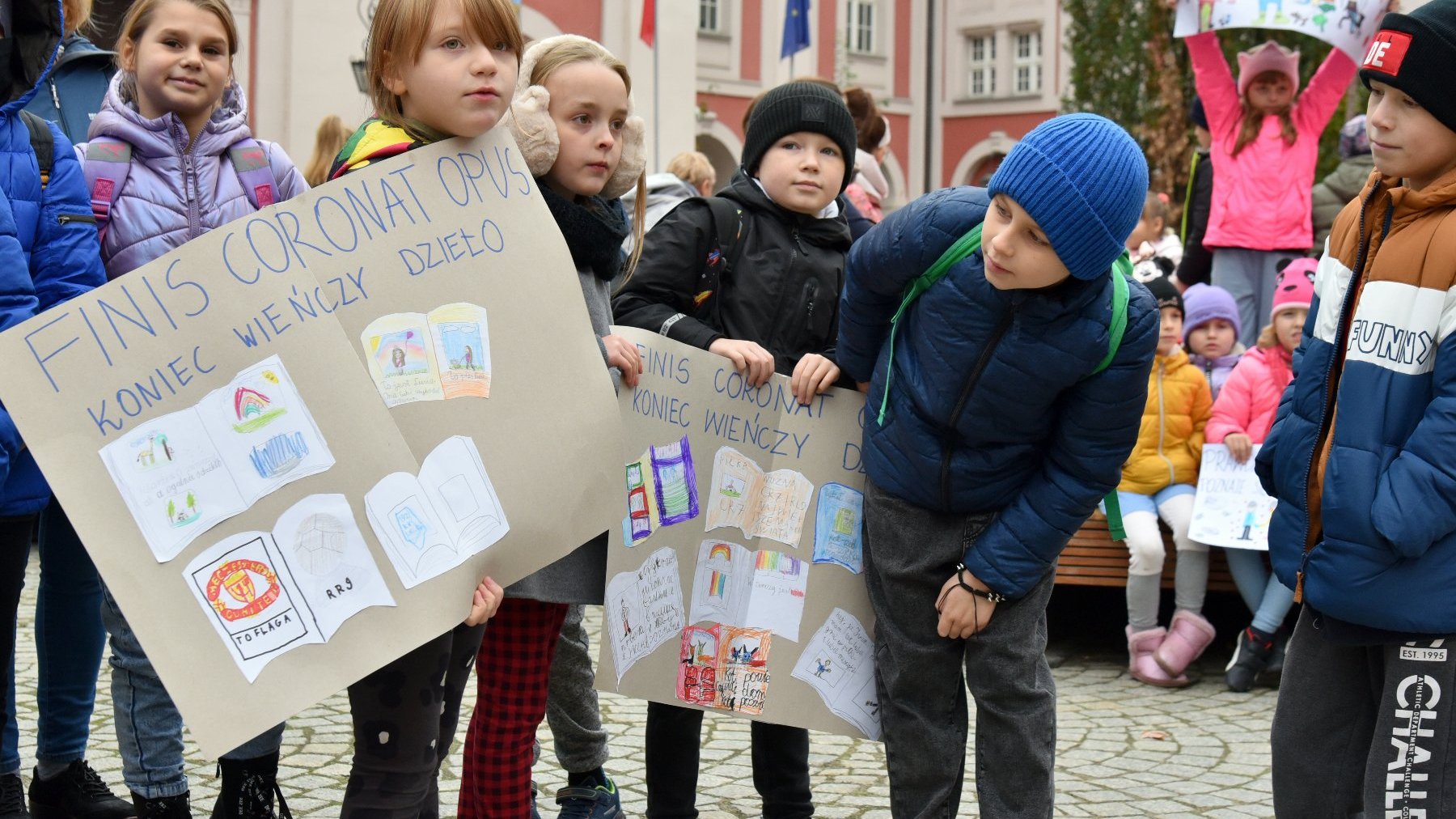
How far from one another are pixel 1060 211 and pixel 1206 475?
3.73 metres

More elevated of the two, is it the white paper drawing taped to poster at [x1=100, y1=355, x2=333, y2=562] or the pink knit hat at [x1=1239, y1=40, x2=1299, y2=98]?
the pink knit hat at [x1=1239, y1=40, x2=1299, y2=98]

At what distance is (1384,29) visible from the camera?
293 centimetres

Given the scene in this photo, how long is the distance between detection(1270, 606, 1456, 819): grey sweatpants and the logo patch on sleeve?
106 cm

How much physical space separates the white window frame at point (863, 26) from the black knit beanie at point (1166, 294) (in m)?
33.6

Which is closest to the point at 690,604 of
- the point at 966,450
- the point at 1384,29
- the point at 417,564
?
the point at 966,450

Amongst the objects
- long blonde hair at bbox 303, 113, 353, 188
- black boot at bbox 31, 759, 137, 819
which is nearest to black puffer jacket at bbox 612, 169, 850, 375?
black boot at bbox 31, 759, 137, 819

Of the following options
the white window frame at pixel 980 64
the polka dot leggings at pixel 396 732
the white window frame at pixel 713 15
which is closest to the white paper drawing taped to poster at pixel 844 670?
the polka dot leggings at pixel 396 732

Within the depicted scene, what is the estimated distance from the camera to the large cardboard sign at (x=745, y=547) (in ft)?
11.1

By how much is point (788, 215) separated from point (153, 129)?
4.65 ft

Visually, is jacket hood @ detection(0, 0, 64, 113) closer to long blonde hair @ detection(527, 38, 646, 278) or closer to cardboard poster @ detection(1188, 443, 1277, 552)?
long blonde hair @ detection(527, 38, 646, 278)

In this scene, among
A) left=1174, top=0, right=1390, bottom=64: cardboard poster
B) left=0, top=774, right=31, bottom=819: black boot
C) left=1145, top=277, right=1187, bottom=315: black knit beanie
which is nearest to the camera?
left=0, top=774, right=31, bottom=819: black boot

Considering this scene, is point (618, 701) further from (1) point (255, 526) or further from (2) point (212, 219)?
(1) point (255, 526)

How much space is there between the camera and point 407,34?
269 centimetres

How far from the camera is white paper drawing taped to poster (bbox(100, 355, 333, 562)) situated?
238 cm
